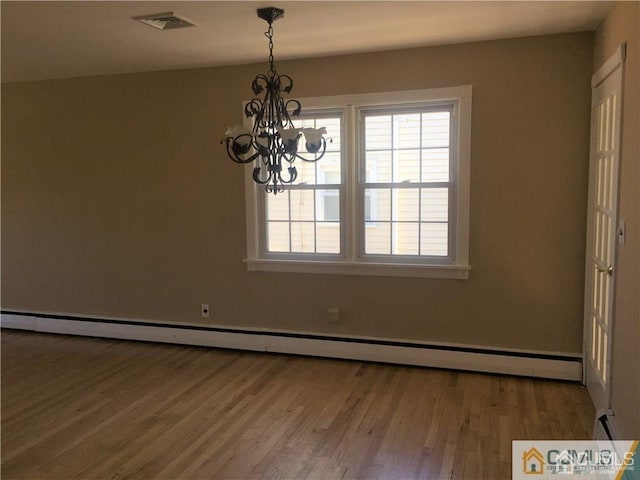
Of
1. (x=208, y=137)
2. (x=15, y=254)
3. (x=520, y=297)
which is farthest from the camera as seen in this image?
(x=15, y=254)

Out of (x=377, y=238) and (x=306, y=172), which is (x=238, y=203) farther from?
(x=377, y=238)

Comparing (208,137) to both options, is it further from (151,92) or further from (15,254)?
(15,254)

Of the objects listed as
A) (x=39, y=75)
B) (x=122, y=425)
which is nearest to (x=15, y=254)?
(x=39, y=75)

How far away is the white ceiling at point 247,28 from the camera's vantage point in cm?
291

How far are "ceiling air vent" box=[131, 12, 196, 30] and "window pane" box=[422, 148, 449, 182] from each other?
1.90 m

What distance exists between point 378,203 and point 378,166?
0.96 ft

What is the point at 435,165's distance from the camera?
3.93 metres

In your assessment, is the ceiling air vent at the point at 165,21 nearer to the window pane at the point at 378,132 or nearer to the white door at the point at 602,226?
the window pane at the point at 378,132

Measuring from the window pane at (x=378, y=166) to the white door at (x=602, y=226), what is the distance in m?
1.41

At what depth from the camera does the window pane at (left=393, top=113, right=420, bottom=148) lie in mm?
3955

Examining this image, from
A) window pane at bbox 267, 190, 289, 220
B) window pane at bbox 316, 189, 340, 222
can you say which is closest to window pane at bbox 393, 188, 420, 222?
window pane at bbox 316, 189, 340, 222

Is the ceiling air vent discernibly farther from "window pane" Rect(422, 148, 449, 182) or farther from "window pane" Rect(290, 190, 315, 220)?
"window pane" Rect(422, 148, 449, 182)

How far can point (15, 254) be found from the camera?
525cm

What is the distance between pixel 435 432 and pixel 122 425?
188 centimetres
